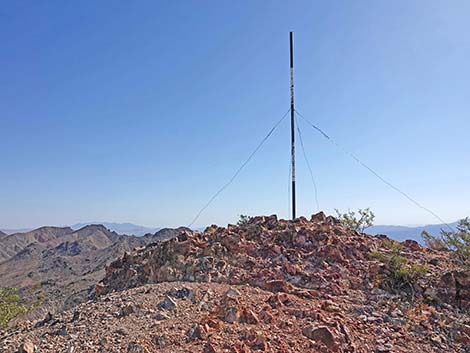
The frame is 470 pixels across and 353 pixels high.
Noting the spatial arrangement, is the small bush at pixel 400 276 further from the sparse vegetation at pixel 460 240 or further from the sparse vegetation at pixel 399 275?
the sparse vegetation at pixel 460 240

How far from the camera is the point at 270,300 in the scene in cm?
637

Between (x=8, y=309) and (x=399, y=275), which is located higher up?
(x=399, y=275)

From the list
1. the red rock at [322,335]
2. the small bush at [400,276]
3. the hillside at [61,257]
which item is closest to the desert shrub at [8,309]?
the red rock at [322,335]

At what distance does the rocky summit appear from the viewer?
518 centimetres

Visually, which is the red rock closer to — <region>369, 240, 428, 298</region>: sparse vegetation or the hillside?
<region>369, 240, 428, 298</region>: sparse vegetation

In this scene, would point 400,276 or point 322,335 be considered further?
point 400,276

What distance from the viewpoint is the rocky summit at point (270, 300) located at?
518 cm

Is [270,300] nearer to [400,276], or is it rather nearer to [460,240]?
[400,276]

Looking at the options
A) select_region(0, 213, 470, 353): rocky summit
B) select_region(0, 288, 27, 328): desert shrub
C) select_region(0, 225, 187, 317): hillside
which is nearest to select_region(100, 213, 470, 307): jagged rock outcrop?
select_region(0, 213, 470, 353): rocky summit

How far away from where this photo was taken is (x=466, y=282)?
7617 mm

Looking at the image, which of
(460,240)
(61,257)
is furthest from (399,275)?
(61,257)

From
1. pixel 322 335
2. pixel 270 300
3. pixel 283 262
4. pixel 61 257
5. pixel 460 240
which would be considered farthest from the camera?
pixel 61 257

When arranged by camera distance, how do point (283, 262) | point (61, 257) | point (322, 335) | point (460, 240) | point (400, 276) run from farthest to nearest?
1. point (61, 257)
2. point (460, 240)
3. point (283, 262)
4. point (400, 276)
5. point (322, 335)

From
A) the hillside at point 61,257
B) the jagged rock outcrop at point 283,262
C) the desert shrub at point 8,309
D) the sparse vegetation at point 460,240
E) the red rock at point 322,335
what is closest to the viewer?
the red rock at point 322,335
